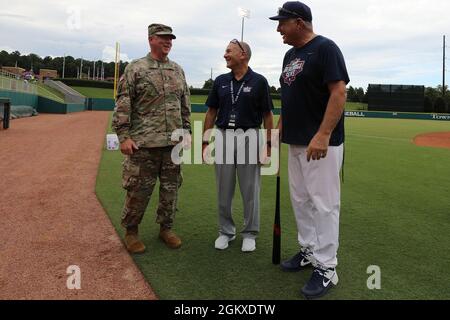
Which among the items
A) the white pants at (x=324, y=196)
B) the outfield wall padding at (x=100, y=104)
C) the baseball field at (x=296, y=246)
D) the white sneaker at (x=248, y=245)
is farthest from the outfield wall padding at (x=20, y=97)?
the white pants at (x=324, y=196)

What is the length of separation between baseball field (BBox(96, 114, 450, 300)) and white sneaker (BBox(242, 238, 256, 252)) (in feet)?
0.19

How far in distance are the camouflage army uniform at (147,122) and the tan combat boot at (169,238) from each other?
1.04ft

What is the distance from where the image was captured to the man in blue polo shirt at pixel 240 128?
3604 millimetres

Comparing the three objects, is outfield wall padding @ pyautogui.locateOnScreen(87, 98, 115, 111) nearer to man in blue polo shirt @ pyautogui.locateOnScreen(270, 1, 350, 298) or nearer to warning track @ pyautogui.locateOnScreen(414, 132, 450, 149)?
warning track @ pyautogui.locateOnScreen(414, 132, 450, 149)

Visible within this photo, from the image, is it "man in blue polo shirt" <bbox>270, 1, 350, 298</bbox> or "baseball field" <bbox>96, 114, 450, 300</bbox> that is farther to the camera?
"baseball field" <bbox>96, 114, 450, 300</bbox>

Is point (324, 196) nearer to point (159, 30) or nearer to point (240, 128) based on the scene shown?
point (240, 128)

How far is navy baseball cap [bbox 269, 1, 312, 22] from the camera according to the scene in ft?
9.34

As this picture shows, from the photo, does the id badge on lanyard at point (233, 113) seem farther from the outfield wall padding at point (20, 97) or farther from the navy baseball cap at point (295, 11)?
the outfield wall padding at point (20, 97)

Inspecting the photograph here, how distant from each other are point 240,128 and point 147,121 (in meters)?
0.86

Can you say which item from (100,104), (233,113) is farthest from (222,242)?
(100,104)

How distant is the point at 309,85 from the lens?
111 inches

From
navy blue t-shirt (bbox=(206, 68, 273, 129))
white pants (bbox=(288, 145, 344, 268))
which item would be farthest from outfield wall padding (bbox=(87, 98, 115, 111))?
white pants (bbox=(288, 145, 344, 268))
